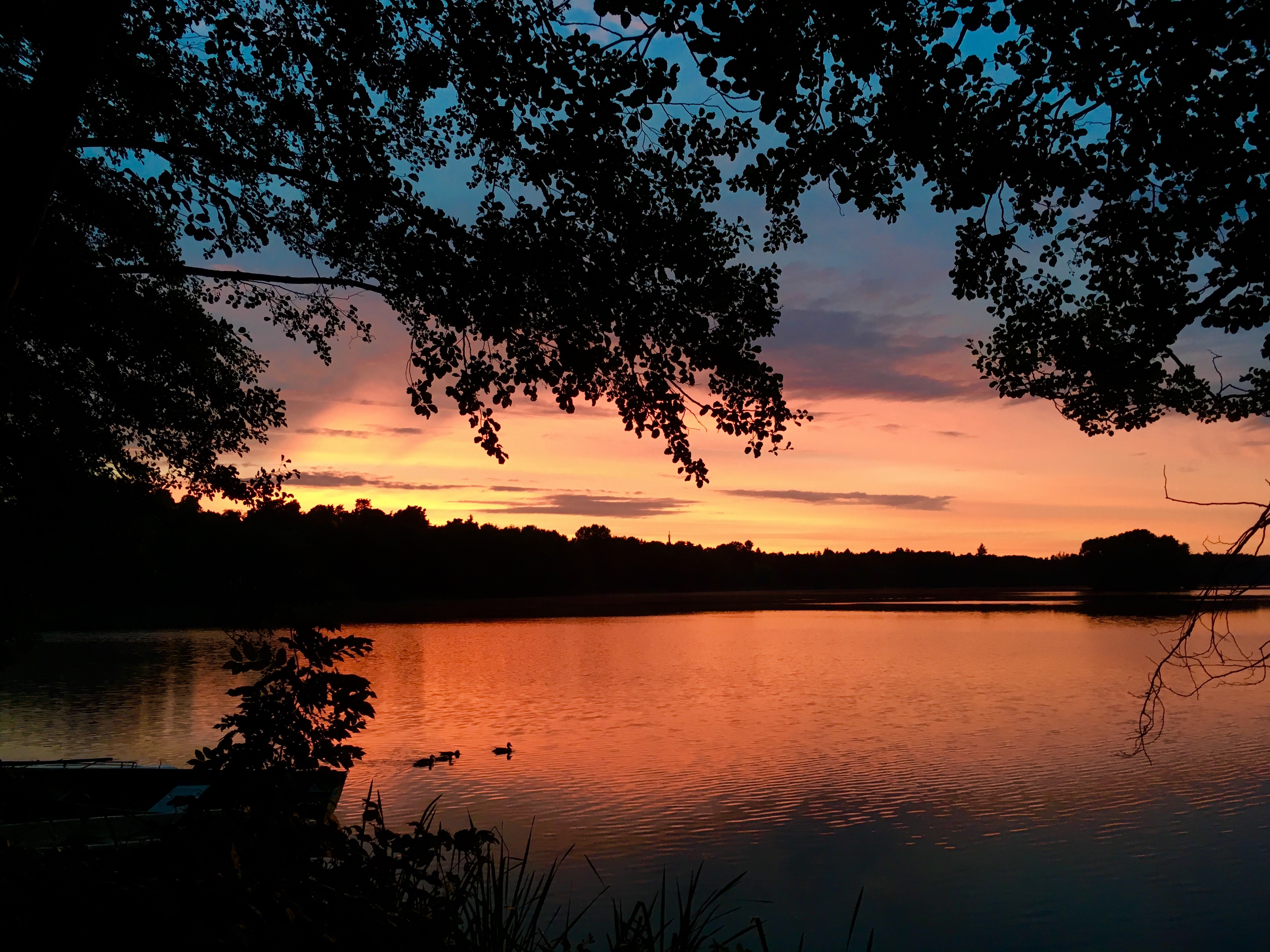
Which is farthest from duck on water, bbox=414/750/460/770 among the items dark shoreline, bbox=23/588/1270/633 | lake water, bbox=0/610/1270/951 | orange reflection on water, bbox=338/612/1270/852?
dark shoreline, bbox=23/588/1270/633

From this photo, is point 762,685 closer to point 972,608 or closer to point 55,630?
point 55,630

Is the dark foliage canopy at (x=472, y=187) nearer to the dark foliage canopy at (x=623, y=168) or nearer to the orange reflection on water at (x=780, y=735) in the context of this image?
the dark foliage canopy at (x=623, y=168)

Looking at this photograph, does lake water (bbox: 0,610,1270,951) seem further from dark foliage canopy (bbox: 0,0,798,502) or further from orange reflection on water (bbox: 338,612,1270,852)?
dark foliage canopy (bbox: 0,0,798,502)

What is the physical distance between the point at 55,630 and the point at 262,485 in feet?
157

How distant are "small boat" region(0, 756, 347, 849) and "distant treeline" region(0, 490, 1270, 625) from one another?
0.98m

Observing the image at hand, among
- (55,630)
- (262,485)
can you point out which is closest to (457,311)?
(262,485)

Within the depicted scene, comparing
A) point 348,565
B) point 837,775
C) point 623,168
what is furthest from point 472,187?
point 348,565

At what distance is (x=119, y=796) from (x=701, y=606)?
285 feet

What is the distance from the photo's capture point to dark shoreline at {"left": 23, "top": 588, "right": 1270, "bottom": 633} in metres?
58.1

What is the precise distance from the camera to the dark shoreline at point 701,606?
58.1m

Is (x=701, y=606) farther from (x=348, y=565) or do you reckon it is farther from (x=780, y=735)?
(x=780, y=735)

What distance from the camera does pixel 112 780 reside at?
11.8 m

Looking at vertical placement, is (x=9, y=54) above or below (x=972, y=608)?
above

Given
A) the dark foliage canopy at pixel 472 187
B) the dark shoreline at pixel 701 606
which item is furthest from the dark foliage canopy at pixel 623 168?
the dark shoreline at pixel 701 606
